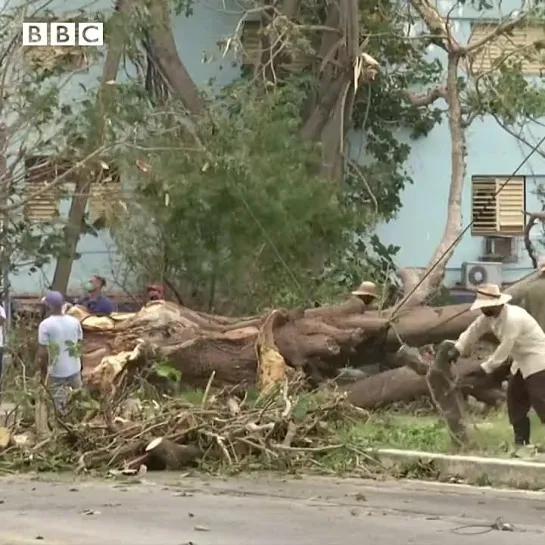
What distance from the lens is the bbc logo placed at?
1336 centimetres

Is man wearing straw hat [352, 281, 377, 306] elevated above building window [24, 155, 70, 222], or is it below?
below

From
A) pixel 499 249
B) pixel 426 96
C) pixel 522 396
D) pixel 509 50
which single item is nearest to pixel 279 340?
pixel 522 396

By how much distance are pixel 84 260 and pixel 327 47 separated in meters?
5.82

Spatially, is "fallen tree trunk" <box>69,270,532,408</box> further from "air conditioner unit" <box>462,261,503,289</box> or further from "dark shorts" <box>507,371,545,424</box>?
"air conditioner unit" <box>462,261,503,289</box>

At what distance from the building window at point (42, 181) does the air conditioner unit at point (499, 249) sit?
9.64 meters

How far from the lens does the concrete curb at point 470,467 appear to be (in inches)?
423

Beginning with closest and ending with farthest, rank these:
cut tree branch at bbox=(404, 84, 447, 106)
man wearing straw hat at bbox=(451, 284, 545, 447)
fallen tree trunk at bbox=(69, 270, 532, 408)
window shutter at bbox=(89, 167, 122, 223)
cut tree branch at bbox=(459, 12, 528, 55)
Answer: man wearing straw hat at bbox=(451, 284, 545, 447) < fallen tree trunk at bbox=(69, 270, 532, 408) < cut tree branch at bbox=(459, 12, 528, 55) < window shutter at bbox=(89, 167, 122, 223) < cut tree branch at bbox=(404, 84, 447, 106)

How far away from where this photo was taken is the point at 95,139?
58.5ft

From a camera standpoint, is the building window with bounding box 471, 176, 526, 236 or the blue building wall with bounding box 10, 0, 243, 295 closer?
the blue building wall with bounding box 10, 0, 243, 295

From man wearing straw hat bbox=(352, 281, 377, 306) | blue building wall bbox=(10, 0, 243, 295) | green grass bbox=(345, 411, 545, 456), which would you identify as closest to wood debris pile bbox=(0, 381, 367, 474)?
green grass bbox=(345, 411, 545, 456)

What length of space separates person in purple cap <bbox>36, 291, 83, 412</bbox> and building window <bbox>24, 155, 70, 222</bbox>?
3.91 metres

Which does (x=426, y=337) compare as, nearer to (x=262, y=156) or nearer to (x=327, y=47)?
(x=262, y=156)

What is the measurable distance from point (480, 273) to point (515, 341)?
43.4 ft

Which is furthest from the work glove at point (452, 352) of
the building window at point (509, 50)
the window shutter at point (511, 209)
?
the window shutter at point (511, 209)
